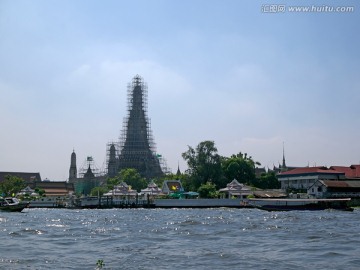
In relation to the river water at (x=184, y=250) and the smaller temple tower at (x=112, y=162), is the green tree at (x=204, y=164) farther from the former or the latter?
the river water at (x=184, y=250)

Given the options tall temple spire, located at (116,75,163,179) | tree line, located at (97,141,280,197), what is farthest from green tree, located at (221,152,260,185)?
tall temple spire, located at (116,75,163,179)

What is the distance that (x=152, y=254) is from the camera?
2322cm

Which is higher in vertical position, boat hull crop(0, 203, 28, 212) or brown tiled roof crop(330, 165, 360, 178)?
brown tiled roof crop(330, 165, 360, 178)

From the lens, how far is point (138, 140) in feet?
554

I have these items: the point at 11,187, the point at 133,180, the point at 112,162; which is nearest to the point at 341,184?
the point at 133,180

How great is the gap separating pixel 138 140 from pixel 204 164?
59765mm

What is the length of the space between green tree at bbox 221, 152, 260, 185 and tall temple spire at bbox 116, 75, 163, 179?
4662cm

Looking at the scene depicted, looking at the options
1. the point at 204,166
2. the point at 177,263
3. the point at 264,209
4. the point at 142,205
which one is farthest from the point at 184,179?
the point at 177,263

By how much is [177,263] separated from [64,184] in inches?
5986

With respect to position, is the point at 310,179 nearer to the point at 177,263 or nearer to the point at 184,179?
the point at 184,179

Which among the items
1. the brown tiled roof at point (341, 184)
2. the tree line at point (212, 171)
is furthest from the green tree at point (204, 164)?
the brown tiled roof at point (341, 184)

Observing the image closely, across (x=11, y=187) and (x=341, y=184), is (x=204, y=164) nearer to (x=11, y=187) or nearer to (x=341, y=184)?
(x=341, y=184)

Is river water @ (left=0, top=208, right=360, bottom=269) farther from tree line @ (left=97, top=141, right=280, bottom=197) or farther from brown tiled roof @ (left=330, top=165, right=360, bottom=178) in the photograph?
brown tiled roof @ (left=330, top=165, right=360, bottom=178)

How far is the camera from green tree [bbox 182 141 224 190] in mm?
111750
